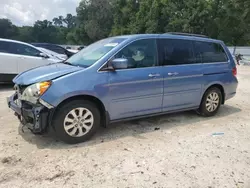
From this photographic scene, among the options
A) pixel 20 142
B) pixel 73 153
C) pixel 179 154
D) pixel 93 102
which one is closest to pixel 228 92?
pixel 179 154

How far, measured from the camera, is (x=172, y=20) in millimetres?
36281

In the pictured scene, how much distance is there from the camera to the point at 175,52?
5117mm

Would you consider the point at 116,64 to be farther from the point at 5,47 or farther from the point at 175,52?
the point at 5,47

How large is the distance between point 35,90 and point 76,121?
2.49 feet

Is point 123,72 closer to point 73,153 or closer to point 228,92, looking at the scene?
point 73,153

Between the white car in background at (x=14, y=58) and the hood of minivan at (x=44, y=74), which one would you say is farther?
the white car in background at (x=14, y=58)

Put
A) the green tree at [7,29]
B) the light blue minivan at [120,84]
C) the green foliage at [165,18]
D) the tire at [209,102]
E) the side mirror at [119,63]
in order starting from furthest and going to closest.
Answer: the green tree at [7,29] → the green foliage at [165,18] → the tire at [209,102] → the side mirror at [119,63] → the light blue minivan at [120,84]

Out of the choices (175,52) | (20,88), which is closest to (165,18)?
(175,52)

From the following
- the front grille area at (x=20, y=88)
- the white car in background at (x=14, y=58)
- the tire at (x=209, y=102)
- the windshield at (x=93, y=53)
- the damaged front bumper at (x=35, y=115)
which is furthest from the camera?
the white car in background at (x=14, y=58)

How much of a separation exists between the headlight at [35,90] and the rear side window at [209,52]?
3120mm

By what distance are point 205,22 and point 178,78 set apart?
3168cm

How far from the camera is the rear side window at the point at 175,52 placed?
4.92 meters

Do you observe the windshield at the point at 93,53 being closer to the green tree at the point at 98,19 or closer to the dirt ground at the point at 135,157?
the dirt ground at the point at 135,157

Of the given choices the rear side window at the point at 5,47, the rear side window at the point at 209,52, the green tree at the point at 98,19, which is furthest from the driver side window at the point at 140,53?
the green tree at the point at 98,19
